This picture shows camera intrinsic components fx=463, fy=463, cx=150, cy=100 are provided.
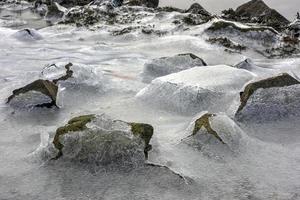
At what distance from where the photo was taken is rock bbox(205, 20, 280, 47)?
1404cm

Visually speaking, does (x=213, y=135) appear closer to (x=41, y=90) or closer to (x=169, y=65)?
(x=41, y=90)

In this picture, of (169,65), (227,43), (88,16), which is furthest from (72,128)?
(88,16)

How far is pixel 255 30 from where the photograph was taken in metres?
14.1

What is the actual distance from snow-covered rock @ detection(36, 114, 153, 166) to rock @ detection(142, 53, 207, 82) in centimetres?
412

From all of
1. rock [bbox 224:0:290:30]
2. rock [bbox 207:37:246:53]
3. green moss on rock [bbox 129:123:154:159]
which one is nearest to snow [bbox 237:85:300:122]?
green moss on rock [bbox 129:123:154:159]

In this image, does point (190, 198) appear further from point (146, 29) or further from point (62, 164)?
point (146, 29)

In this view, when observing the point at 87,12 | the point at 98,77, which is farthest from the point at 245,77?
the point at 87,12

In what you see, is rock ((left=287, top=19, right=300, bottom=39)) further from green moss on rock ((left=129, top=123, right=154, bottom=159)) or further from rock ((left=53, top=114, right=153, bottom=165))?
rock ((left=53, top=114, right=153, bottom=165))

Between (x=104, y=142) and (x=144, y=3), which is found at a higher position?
(x=104, y=142)

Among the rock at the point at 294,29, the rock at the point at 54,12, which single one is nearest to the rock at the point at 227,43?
the rock at the point at 294,29

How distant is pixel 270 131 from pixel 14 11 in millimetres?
19976

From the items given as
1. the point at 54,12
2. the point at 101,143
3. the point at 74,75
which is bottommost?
the point at 54,12

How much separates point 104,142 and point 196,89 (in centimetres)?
252

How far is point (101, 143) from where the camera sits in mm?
5055
